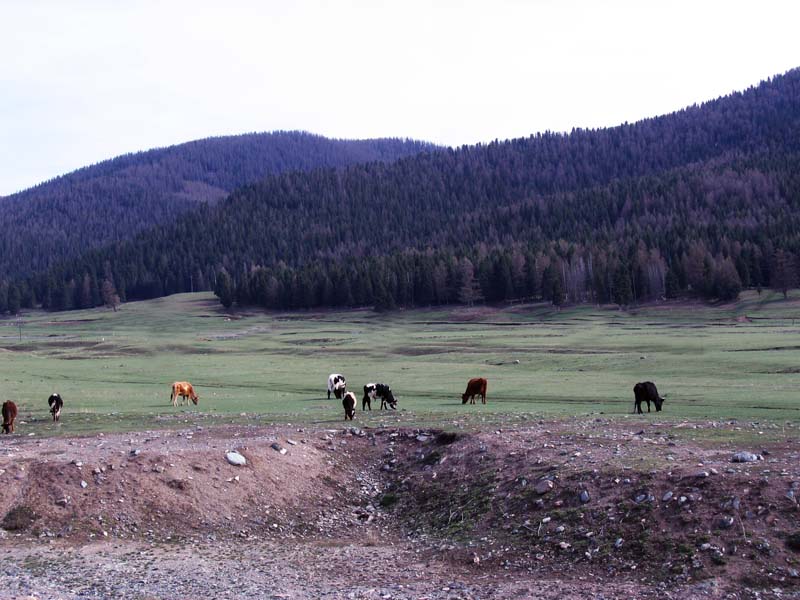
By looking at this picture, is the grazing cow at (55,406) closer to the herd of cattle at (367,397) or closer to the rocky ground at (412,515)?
the herd of cattle at (367,397)

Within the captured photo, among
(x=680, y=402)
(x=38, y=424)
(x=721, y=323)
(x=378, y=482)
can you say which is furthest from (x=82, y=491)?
(x=721, y=323)

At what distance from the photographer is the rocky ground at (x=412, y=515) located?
14.0 meters

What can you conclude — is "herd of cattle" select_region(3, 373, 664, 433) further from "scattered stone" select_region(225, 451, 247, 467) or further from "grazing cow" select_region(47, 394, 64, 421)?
"scattered stone" select_region(225, 451, 247, 467)

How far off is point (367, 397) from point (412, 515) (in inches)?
561

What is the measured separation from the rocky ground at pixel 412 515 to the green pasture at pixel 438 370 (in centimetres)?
512

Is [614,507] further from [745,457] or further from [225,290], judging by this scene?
[225,290]

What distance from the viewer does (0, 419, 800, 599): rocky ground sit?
13977 mm

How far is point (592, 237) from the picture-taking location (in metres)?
177

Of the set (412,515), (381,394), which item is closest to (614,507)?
(412,515)

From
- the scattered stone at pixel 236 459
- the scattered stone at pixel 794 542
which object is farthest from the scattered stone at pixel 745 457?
the scattered stone at pixel 236 459

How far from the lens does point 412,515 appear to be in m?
18.7

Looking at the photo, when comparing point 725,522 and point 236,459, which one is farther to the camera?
point 236,459

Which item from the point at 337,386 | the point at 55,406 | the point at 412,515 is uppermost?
the point at 55,406

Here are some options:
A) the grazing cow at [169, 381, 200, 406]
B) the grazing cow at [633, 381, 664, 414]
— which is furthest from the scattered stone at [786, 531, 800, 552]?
the grazing cow at [169, 381, 200, 406]
